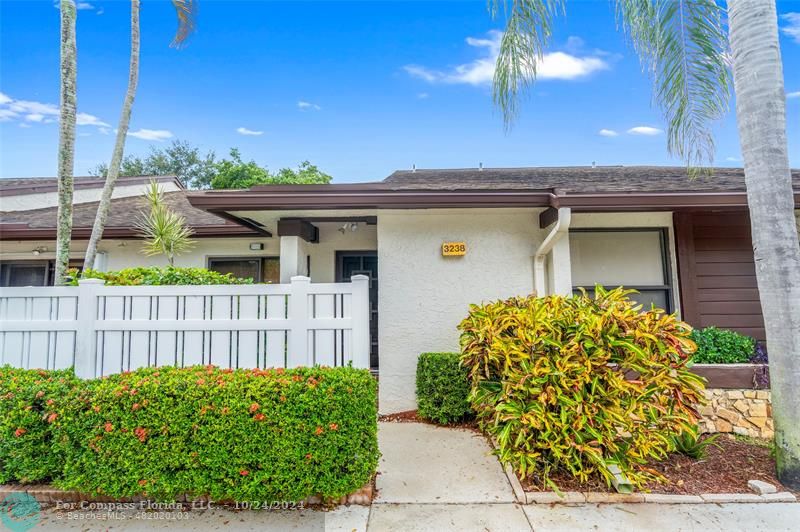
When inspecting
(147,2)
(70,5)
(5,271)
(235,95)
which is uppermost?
(235,95)

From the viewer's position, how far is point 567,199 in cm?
475

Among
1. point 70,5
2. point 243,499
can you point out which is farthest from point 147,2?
point 243,499

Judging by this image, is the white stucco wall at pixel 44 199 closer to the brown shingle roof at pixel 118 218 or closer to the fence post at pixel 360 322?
the brown shingle roof at pixel 118 218

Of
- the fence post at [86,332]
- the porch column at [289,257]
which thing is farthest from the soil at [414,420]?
the fence post at [86,332]

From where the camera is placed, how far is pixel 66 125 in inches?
189

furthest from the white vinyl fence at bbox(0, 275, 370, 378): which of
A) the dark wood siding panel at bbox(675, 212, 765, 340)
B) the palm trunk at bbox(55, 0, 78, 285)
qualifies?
the dark wood siding panel at bbox(675, 212, 765, 340)

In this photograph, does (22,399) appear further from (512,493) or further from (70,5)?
(70,5)

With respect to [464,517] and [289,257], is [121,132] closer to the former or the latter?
[289,257]

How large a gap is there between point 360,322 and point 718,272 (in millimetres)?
5761

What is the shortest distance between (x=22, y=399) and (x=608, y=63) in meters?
11.9

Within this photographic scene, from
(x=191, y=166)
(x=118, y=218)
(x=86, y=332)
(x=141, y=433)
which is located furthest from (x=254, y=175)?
(x=141, y=433)

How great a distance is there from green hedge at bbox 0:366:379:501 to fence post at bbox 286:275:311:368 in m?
0.49

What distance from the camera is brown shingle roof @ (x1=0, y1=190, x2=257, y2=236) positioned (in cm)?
696

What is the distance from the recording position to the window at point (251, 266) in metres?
7.39
